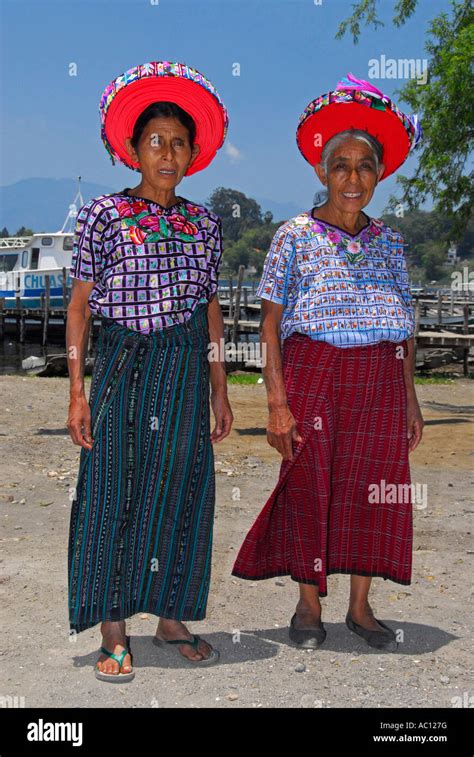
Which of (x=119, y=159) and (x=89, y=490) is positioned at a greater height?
(x=119, y=159)

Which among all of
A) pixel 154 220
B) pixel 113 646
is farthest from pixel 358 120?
pixel 113 646

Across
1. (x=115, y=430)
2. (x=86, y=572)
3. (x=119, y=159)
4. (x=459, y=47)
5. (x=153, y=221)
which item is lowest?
(x=86, y=572)

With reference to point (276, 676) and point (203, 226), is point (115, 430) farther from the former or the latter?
point (276, 676)

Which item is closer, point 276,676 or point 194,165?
point 276,676

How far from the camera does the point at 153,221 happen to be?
3117mm

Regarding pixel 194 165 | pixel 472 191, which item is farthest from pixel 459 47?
pixel 194 165

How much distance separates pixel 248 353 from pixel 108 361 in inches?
650

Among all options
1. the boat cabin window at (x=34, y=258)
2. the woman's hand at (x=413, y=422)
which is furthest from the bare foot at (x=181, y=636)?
the boat cabin window at (x=34, y=258)

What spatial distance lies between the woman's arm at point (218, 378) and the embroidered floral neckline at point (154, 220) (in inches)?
12.5

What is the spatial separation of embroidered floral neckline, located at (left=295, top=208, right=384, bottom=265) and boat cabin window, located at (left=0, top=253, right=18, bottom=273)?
36.1 meters

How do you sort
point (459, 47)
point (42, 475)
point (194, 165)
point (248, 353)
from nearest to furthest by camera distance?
1. point (194, 165)
2. point (42, 475)
3. point (459, 47)
4. point (248, 353)

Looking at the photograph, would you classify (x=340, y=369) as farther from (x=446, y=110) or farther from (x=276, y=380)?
(x=446, y=110)

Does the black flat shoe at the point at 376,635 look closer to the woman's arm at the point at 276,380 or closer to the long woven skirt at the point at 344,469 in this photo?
the long woven skirt at the point at 344,469

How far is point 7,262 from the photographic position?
3806 centimetres
